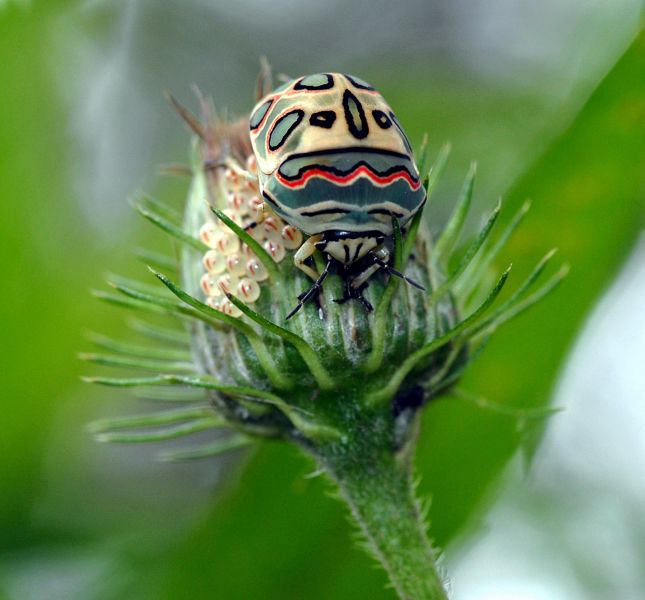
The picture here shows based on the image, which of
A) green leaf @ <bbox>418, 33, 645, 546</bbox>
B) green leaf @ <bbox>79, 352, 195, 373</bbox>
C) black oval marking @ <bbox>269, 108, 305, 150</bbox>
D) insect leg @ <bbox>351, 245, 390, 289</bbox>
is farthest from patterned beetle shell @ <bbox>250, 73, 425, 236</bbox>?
green leaf @ <bbox>418, 33, 645, 546</bbox>

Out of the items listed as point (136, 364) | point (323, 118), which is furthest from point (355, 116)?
point (136, 364)

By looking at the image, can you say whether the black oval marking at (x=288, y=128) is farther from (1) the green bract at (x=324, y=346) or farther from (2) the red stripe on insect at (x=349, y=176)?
(1) the green bract at (x=324, y=346)

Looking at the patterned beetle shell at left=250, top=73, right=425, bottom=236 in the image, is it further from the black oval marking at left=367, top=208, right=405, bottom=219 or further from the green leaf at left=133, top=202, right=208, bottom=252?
the green leaf at left=133, top=202, right=208, bottom=252

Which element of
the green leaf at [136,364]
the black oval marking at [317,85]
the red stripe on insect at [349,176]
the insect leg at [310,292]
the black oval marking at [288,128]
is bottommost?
the green leaf at [136,364]

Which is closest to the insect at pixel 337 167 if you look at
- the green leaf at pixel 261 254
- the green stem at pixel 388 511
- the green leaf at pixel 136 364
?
the green leaf at pixel 261 254

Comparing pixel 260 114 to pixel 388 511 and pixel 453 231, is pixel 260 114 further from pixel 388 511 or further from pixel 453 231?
pixel 388 511

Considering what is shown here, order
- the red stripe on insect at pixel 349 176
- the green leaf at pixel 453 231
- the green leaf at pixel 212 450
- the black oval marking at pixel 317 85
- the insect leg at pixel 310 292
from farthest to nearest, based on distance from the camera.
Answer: the green leaf at pixel 212 450 → the green leaf at pixel 453 231 → the insect leg at pixel 310 292 → the black oval marking at pixel 317 85 → the red stripe on insect at pixel 349 176

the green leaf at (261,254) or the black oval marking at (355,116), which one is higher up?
the black oval marking at (355,116)
